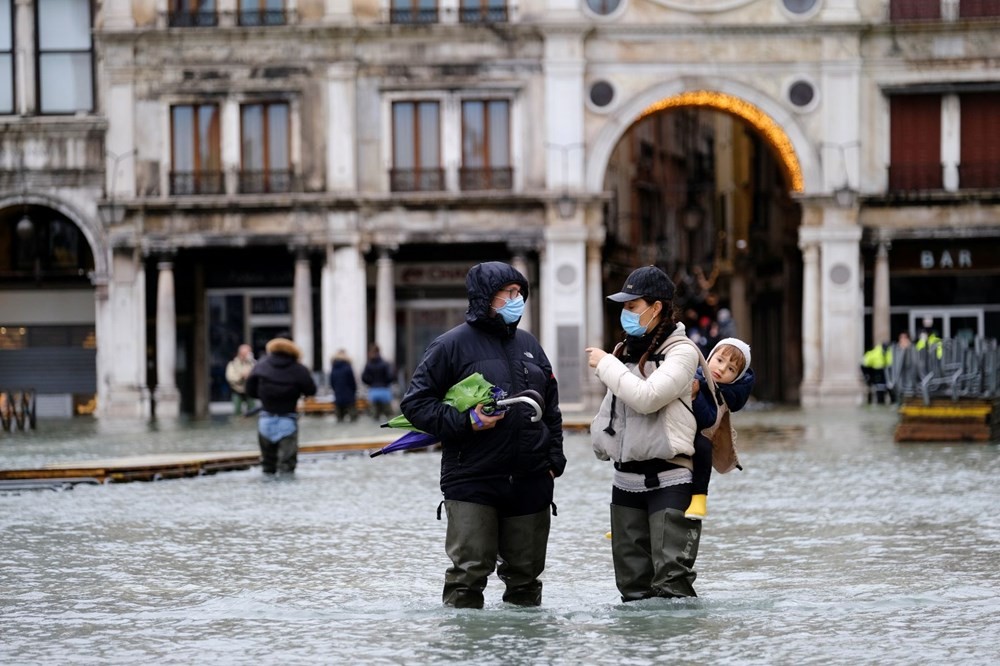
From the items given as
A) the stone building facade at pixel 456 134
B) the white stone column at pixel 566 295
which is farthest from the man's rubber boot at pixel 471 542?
the white stone column at pixel 566 295

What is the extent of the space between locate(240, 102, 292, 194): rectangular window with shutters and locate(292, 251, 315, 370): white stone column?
1.71m

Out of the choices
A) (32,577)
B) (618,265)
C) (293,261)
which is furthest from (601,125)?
(32,577)

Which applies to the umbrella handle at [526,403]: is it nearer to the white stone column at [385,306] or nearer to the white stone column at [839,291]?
the white stone column at [385,306]

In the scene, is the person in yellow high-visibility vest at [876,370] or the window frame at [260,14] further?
the window frame at [260,14]

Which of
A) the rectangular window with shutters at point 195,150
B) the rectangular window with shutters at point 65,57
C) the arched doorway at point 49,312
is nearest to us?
the rectangular window with shutters at point 195,150

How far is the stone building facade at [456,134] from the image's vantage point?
138 ft

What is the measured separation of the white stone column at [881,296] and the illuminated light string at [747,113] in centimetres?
232

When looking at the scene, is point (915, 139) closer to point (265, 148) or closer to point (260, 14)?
point (265, 148)

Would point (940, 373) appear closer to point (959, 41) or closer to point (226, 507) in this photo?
point (226, 507)

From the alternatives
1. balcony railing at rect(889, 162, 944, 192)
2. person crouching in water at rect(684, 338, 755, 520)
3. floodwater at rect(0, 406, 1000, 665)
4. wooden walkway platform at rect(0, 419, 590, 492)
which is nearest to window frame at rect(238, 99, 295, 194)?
balcony railing at rect(889, 162, 944, 192)

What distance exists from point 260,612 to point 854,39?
33495 millimetres

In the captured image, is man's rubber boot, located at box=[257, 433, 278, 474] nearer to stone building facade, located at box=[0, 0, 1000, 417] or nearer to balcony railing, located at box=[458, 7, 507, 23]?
stone building facade, located at box=[0, 0, 1000, 417]

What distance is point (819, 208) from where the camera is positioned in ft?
139

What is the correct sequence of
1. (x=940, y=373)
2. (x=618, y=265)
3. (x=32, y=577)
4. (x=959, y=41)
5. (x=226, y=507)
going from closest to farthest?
(x=32, y=577), (x=226, y=507), (x=940, y=373), (x=959, y=41), (x=618, y=265)
